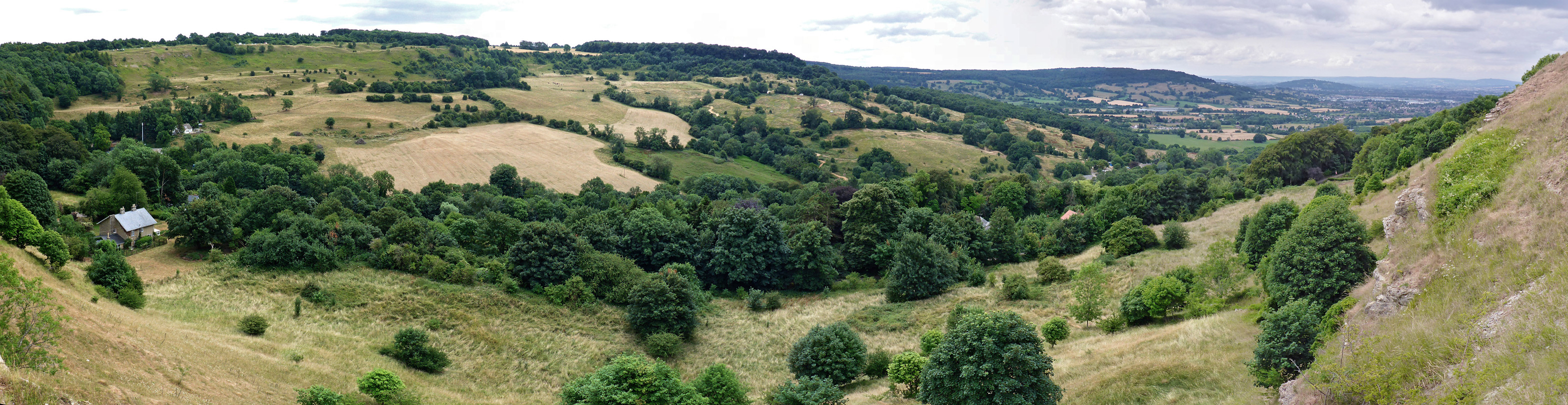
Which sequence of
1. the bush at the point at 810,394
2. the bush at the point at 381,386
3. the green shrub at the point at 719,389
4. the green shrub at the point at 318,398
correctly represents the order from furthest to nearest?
the green shrub at the point at 719,389 < the bush at the point at 810,394 < the bush at the point at 381,386 < the green shrub at the point at 318,398

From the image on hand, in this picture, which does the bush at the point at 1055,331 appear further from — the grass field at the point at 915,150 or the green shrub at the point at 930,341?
the grass field at the point at 915,150

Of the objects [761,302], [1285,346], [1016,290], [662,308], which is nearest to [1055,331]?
[1016,290]

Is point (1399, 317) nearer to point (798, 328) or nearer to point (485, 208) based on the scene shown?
point (798, 328)

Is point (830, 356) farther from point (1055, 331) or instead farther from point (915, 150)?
point (915, 150)

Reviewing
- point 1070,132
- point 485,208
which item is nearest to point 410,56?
point 485,208

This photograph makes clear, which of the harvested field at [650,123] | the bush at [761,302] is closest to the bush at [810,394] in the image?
the bush at [761,302]
